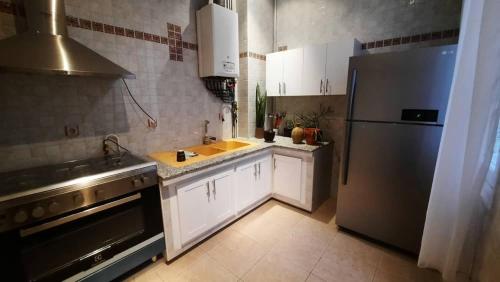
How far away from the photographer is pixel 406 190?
1679 mm

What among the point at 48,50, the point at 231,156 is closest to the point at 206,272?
the point at 231,156

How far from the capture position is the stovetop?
1189mm

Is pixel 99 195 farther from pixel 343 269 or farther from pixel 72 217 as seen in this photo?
pixel 343 269

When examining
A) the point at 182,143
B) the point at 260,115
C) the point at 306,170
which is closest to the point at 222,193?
the point at 182,143

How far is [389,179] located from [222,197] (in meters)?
1.54

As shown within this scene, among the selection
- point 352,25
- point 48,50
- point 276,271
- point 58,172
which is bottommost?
point 276,271

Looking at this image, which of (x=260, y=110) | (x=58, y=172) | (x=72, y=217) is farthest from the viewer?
(x=260, y=110)

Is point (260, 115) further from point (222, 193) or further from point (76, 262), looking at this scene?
point (76, 262)

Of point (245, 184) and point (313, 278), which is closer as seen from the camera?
point (313, 278)

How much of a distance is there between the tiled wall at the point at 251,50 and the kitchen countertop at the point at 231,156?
0.37 m

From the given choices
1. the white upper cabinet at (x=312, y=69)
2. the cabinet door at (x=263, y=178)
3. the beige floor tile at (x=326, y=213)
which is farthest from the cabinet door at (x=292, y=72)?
the beige floor tile at (x=326, y=213)

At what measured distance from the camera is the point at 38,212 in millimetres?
1102

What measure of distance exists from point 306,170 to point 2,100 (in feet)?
8.60

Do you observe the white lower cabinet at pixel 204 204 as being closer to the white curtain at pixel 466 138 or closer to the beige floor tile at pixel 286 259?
the beige floor tile at pixel 286 259
